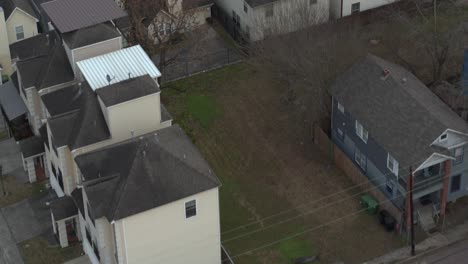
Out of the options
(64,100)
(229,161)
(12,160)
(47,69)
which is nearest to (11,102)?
(12,160)

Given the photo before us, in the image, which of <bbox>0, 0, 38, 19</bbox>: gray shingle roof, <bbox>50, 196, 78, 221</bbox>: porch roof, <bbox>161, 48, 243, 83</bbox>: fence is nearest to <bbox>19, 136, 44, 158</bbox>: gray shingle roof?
<bbox>50, 196, 78, 221</bbox>: porch roof

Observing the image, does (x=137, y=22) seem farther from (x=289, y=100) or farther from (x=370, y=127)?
(x=370, y=127)

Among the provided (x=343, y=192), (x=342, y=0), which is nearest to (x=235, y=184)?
(x=343, y=192)

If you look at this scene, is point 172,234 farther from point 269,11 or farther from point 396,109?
point 269,11

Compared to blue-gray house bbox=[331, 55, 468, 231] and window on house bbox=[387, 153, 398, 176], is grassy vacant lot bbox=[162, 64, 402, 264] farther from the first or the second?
window on house bbox=[387, 153, 398, 176]

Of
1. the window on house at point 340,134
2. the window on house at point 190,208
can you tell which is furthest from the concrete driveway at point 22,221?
the window on house at point 340,134
